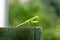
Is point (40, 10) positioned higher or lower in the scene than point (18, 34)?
higher

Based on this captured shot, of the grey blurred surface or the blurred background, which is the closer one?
the grey blurred surface

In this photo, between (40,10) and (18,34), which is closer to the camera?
(18,34)

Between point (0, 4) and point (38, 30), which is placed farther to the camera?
point (0, 4)

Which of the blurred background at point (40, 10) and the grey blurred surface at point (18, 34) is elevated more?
the blurred background at point (40, 10)

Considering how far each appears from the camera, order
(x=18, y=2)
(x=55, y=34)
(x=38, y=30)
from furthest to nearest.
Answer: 1. (x=18, y=2)
2. (x=55, y=34)
3. (x=38, y=30)

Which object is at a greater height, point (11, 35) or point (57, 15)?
point (57, 15)

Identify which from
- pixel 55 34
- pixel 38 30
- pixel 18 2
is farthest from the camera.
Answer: pixel 18 2

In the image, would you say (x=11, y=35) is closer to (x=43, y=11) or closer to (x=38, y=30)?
(x=38, y=30)

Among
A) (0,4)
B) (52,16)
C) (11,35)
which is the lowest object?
(11,35)

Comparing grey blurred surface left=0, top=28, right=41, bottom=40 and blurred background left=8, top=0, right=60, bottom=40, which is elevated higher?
blurred background left=8, top=0, right=60, bottom=40

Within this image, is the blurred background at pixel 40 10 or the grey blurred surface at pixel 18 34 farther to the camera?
the blurred background at pixel 40 10

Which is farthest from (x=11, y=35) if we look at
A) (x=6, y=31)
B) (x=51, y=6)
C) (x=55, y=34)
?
(x=51, y=6)
